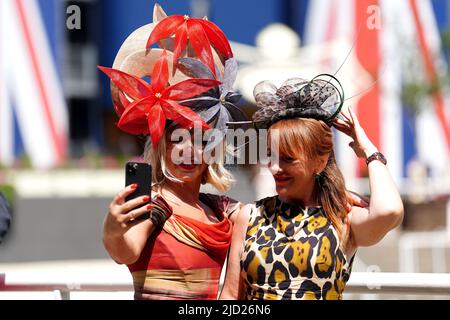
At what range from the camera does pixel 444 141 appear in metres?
21.0

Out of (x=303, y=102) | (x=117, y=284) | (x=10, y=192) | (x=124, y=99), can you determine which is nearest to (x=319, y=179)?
(x=303, y=102)

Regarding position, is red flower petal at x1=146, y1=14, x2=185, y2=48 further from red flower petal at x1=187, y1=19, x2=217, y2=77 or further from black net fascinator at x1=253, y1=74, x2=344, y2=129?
black net fascinator at x1=253, y1=74, x2=344, y2=129

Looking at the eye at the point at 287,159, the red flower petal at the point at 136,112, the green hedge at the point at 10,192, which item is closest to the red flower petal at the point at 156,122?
the red flower petal at the point at 136,112

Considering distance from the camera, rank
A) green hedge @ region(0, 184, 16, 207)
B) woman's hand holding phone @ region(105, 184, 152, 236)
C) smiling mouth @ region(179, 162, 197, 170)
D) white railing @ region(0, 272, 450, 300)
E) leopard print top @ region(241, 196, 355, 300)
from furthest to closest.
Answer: green hedge @ region(0, 184, 16, 207) < white railing @ region(0, 272, 450, 300) < smiling mouth @ region(179, 162, 197, 170) < leopard print top @ region(241, 196, 355, 300) < woman's hand holding phone @ region(105, 184, 152, 236)

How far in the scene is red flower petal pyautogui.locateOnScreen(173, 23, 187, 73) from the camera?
2.62 meters

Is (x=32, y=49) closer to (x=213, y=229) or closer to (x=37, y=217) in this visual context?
(x=37, y=217)

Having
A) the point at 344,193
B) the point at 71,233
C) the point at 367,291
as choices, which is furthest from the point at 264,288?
the point at 71,233

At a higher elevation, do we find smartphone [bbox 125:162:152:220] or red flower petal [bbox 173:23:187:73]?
red flower petal [bbox 173:23:187:73]

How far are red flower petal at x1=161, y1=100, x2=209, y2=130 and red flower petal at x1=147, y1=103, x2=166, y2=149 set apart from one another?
0.07 feet

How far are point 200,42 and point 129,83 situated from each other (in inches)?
10.6

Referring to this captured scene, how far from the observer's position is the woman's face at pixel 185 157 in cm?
264

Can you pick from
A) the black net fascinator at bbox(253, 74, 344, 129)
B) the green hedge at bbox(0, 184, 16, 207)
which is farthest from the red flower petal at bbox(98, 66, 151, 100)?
the green hedge at bbox(0, 184, 16, 207)

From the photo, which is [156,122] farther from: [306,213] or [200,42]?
[306,213]
